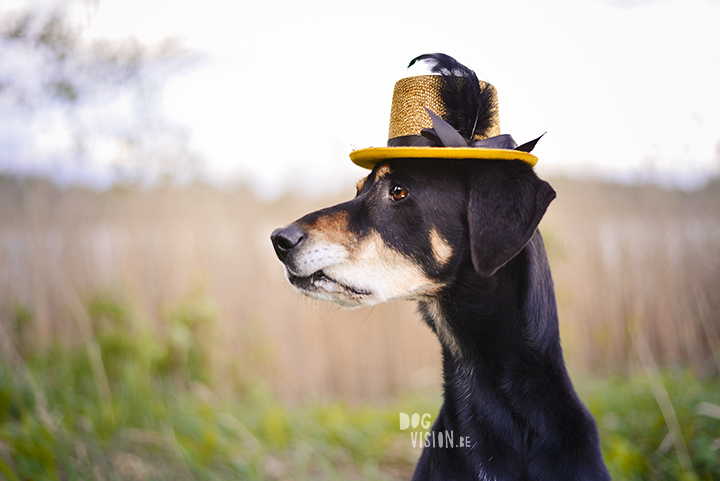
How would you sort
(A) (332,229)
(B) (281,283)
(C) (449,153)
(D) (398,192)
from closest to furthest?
(C) (449,153)
(A) (332,229)
(D) (398,192)
(B) (281,283)

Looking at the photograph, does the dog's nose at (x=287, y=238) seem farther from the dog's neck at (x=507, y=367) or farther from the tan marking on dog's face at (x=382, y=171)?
the dog's neck at (x=507, y=367)

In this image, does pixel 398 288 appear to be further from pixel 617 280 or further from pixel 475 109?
pixel 617 280

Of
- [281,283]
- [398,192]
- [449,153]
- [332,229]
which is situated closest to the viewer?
[449,153]

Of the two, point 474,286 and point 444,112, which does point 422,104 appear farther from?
point 474,286

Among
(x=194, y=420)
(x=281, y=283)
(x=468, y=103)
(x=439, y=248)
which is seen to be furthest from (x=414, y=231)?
(x=281, y=283)

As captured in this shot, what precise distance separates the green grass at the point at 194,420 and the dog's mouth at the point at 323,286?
187 centimetres

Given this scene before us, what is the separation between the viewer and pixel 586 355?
16.2 ft

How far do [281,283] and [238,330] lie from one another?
0.77 meters

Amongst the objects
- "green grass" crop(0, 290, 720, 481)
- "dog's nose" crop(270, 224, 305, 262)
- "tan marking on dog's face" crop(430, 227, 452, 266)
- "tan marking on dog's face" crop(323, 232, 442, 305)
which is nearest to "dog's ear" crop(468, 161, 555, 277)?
"tan marking on dog's face" crop(430, 227, 452, 266)

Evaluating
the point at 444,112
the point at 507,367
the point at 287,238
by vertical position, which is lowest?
the point at 507,367

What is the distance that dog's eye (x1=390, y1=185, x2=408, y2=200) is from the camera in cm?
168

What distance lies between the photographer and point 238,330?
179 inches

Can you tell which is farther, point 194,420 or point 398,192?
point 194,420

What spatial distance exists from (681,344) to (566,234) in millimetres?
1552
